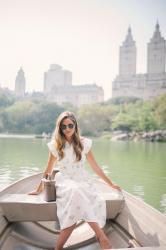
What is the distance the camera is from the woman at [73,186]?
6.55ft

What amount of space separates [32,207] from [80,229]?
0.58 m

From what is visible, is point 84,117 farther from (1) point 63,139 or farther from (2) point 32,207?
(2) point 32,207

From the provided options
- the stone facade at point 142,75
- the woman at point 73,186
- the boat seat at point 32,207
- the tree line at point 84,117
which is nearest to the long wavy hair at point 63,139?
the woman at point 73,186

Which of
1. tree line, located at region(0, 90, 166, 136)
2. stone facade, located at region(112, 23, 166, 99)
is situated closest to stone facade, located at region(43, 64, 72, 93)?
stone facade, located at region(112, 23, 166, 99)

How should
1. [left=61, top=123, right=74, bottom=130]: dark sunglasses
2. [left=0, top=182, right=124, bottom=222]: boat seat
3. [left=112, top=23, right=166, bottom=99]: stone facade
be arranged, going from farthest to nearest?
[left=112, top=23, right=166, bottom=99]: stone facade
[left=61, top=123, right=74, bottom=130]: dark sunglasses
[left=0, top=182, right=124, bottom=222]: boat seat

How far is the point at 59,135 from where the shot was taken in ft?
7.53

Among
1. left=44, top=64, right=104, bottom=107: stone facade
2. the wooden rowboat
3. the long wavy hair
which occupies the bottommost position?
the wooden rowboat

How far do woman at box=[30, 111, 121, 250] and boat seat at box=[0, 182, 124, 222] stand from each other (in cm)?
12

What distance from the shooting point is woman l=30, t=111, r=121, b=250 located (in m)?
2.00

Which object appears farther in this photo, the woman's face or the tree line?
the tree line

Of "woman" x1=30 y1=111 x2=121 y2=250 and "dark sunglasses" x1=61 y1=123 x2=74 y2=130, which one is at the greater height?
"dark sunglasses" x1=61 y1=123 x2=74 y2=130

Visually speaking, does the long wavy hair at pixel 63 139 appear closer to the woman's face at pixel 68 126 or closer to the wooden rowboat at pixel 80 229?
the woman's face at pixel 68 126

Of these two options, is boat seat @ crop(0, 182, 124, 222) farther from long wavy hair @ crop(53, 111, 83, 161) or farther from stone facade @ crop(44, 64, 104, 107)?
stone facade @ crop(44, 64, 104, 107)

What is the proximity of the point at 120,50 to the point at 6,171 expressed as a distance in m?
78.1
